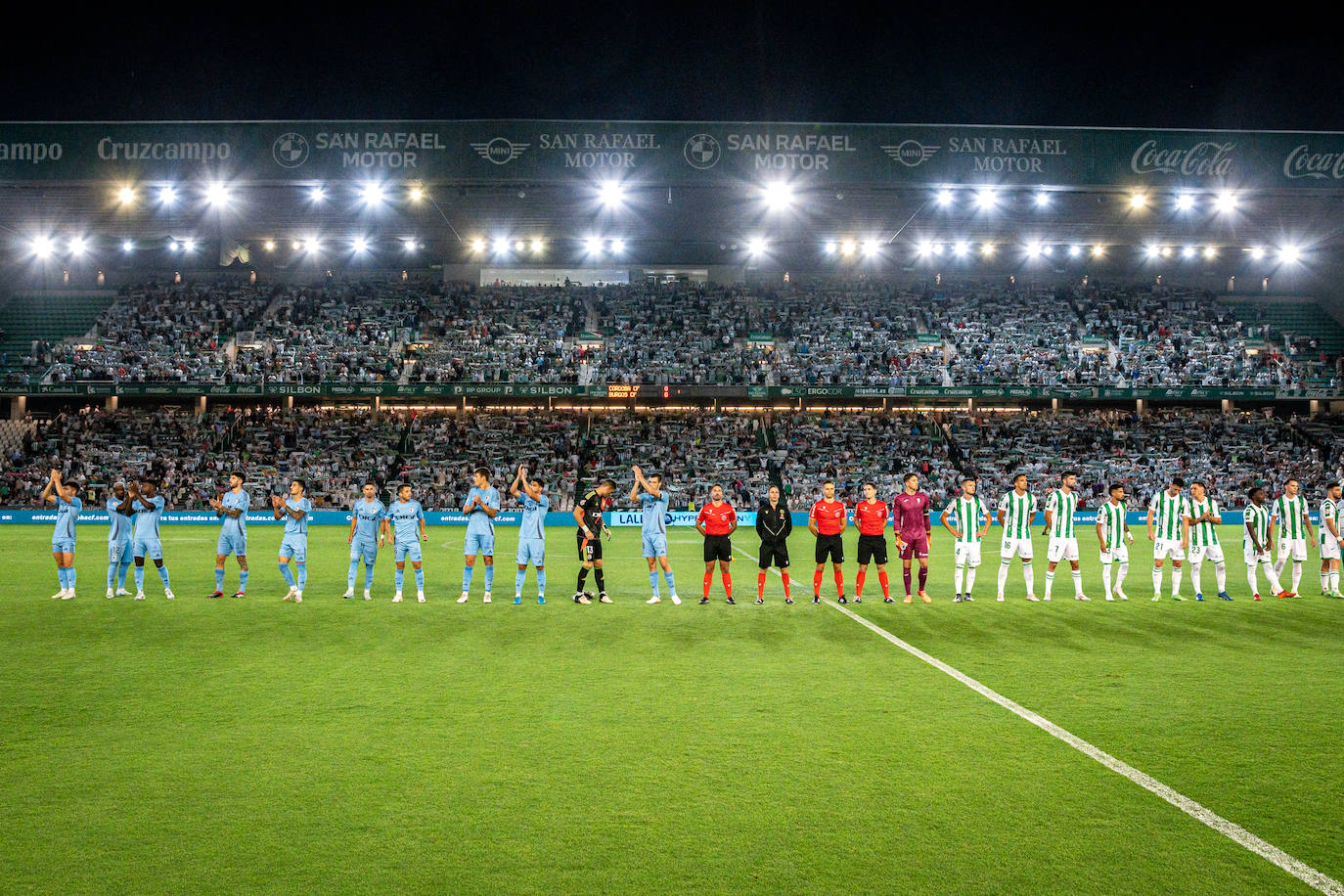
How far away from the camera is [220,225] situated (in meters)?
41.6

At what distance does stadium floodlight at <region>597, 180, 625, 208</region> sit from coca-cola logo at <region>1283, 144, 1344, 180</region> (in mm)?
23733

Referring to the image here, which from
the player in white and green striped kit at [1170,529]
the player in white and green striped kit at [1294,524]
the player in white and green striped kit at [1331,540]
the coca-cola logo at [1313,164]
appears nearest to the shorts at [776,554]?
the player in white and green striped kit at [1170,529]

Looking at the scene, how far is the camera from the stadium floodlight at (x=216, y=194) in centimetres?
3385

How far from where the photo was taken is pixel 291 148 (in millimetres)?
32844

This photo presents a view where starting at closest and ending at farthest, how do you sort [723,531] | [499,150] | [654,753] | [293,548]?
1. [654,753]
2. [723,531]
3. [293,548]
4. [499,150]

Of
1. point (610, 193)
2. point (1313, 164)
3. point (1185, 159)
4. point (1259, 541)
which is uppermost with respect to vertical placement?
point (1185, 159)

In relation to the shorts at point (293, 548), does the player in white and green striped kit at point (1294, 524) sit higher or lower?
higher

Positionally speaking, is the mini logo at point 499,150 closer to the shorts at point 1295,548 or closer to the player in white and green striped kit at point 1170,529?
the player in white and green striped kit at point 1170,529

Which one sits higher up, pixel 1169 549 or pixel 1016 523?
pixel 1016 523

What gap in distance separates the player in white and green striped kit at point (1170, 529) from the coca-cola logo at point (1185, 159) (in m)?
22.6

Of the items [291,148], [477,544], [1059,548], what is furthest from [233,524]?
[291,148]

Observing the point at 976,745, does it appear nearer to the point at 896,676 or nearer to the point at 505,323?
the point at 896,676

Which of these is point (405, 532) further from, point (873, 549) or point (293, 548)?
point (873, 549)

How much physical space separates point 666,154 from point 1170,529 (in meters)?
22.9
